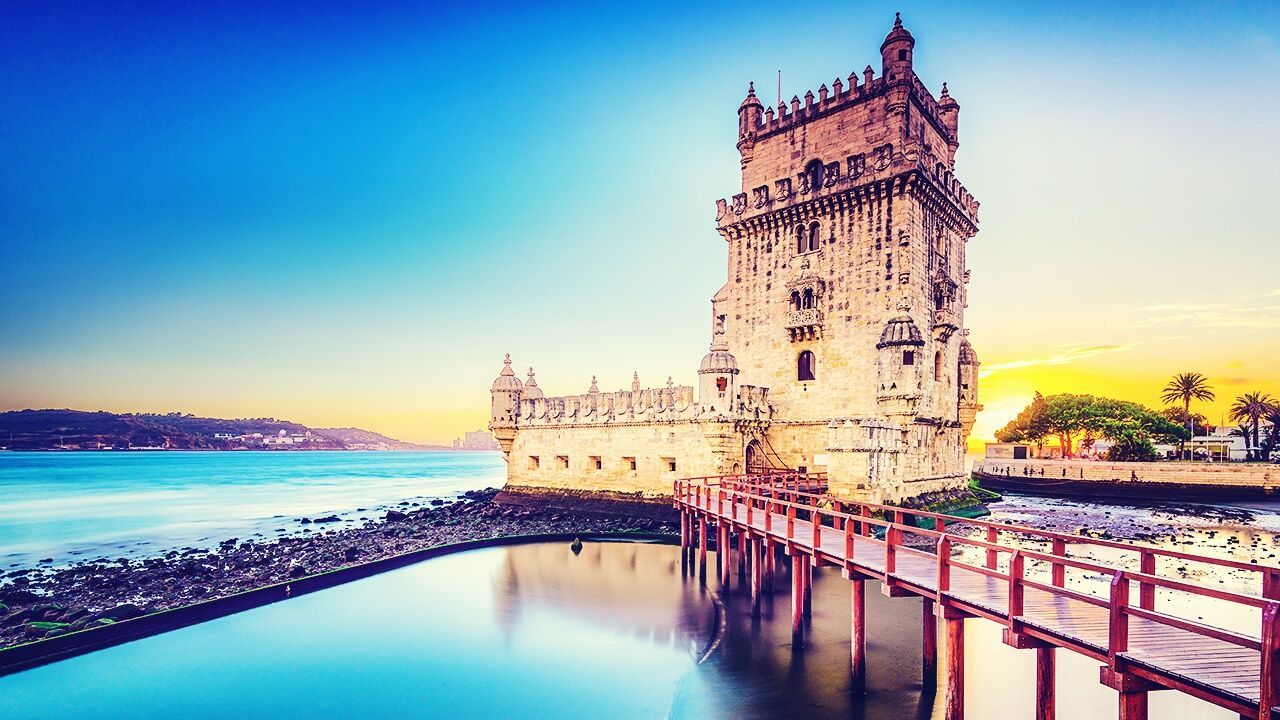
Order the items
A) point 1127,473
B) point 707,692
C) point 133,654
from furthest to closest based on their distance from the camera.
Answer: point 1127,473 → point 133,654 → point 707,692

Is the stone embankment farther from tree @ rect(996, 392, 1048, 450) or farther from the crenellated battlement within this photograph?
the crenellated battlement

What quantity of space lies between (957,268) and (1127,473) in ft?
93.3

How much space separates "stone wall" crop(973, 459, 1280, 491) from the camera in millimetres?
40031

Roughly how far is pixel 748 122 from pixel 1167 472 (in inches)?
1505

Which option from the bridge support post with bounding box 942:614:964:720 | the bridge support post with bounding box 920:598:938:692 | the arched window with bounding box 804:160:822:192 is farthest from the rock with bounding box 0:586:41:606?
the arched window with bounding box 804:160:822:192

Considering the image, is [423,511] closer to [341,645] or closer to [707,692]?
[341,645]

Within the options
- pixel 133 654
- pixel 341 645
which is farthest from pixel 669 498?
pixel 133 654

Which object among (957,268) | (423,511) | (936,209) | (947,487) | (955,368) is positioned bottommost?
(423,511)

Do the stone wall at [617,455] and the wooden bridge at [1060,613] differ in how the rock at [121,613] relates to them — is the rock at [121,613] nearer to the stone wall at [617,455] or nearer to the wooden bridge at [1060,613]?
the wooden bridge at [1060,613]

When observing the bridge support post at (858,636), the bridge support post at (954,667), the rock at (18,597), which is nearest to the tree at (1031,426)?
the bridge support post at (858,636)

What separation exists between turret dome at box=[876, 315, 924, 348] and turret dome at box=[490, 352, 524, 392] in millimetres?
20474

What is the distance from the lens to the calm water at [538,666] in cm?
1062

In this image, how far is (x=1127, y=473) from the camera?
147 ft

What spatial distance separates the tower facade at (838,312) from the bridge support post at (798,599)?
8373mm
